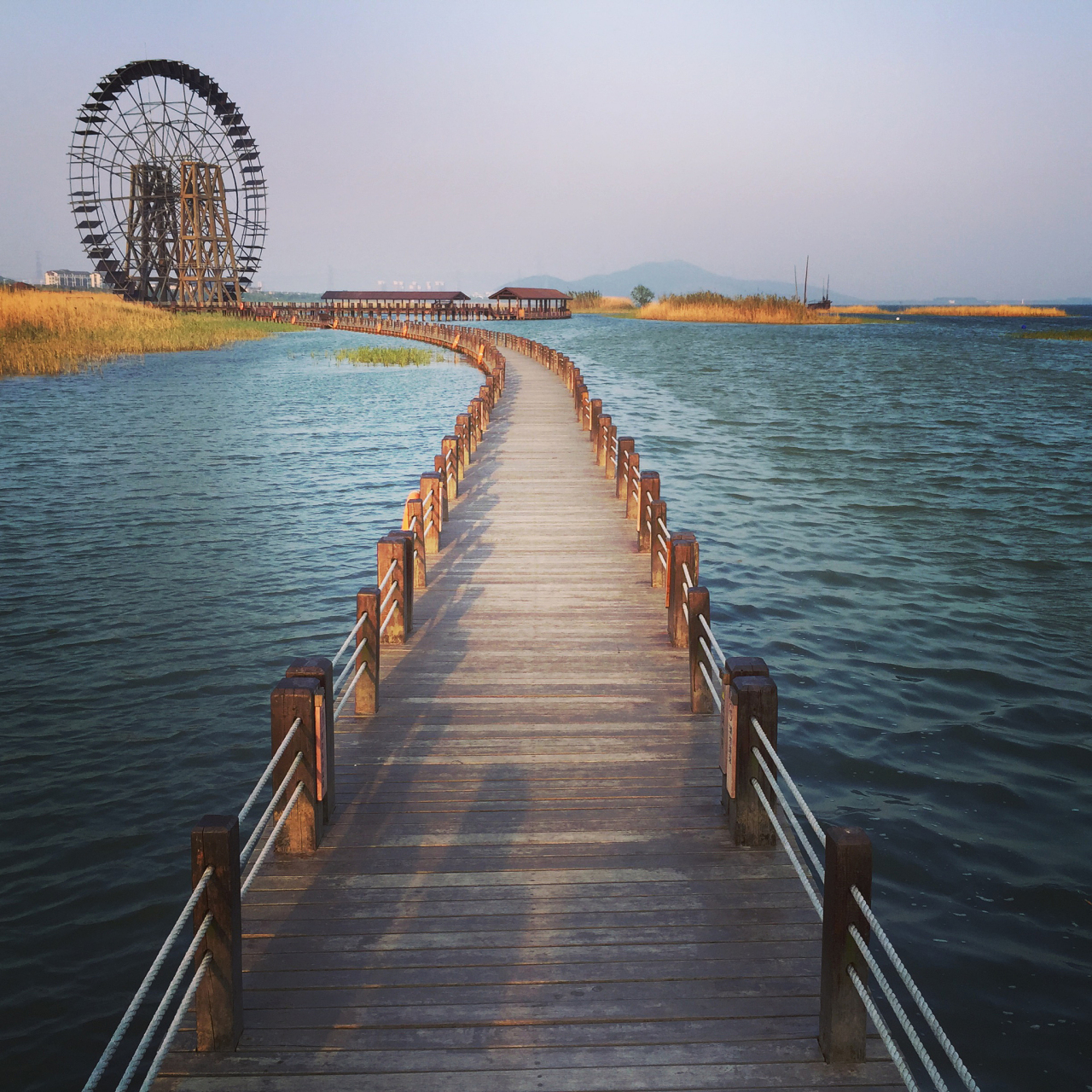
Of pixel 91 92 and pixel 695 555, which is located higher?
pixel 91 92

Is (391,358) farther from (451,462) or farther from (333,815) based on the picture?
(333,815)

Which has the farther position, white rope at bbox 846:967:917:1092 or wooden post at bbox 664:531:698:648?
wooden post at bbox 664:531:698:648

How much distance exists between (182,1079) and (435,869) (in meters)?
1.57

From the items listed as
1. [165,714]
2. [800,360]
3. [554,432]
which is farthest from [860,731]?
[800,360]

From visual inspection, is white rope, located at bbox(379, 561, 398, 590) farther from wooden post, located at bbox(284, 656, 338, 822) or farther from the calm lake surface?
wooden post, located at bbox(284, 656, 338, 822)

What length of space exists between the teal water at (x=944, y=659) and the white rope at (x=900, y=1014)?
1.91m

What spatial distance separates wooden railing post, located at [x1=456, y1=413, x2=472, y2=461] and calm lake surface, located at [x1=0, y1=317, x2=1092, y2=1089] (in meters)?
1.75

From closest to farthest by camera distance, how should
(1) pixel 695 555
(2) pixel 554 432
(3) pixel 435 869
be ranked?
(3) pixel 435 869 < (1) pixel 695 555 < (2) pixel 554 432

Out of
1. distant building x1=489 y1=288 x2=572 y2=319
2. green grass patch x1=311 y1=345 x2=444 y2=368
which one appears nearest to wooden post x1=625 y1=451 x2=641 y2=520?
green grass patch x1=311 y1=345 x2=444 y2=368

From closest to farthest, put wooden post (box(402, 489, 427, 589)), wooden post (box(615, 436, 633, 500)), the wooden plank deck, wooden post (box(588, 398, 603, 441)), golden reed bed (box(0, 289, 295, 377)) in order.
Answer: the wooden plank deck, wooden post (box(402, 489, 427, 589)), wooden post (box(615, 436, 633, 500)), wooden post (box(588, 398, 603, 441)), golden reed bed (box(0, 289, 295, 377))

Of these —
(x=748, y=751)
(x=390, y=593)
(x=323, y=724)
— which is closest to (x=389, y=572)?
(x=390, y=593)

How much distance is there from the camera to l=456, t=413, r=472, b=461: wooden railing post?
15.6 metres

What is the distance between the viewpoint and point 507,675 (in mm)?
7438

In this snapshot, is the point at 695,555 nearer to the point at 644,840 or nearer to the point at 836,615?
the point at 644,840
